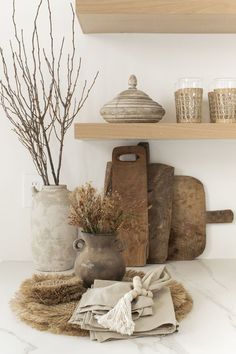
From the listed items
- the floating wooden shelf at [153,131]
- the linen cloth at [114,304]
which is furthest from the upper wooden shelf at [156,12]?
the linen cloth at [114,304]

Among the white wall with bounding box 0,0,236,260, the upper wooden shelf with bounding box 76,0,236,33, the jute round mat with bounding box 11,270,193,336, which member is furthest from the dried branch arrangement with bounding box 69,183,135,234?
the upper wooden shelf with bounding box 76,0,236,33

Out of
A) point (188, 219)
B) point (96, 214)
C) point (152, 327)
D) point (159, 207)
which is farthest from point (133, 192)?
point (152, 327)

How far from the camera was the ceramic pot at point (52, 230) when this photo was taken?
1326 mm

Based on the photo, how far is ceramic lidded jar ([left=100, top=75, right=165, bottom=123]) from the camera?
1.28 meters

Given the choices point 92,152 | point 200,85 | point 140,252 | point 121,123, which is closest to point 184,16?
point 200,85

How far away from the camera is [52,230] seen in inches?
52.3

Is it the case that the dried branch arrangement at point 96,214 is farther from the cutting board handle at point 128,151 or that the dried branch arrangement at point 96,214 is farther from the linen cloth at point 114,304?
the cutting board handle at point 128,151

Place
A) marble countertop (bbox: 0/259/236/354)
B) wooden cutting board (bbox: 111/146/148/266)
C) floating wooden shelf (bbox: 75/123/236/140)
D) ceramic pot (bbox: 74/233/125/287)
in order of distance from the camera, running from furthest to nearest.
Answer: wooden cutting board (bbox: 111/146/148/266) < floating wooden shelf (bbox: 75/123/236/140) < ceramic pot (bbox: 74/233/125/287) < marble countertop (bbox: 0/259/236/354)

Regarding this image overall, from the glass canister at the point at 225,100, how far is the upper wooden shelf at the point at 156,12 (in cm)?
18

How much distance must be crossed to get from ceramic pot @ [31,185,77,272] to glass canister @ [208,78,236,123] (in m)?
0.51

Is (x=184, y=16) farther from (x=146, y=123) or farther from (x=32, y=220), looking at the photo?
(x=32, y=220)

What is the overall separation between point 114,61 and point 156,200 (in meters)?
0.47

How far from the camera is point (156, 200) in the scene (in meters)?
1.46

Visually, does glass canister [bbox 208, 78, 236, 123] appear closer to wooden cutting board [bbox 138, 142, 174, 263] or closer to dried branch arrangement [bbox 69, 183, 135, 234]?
wooden cutting board [bbox 138, 142, 174, 263]
